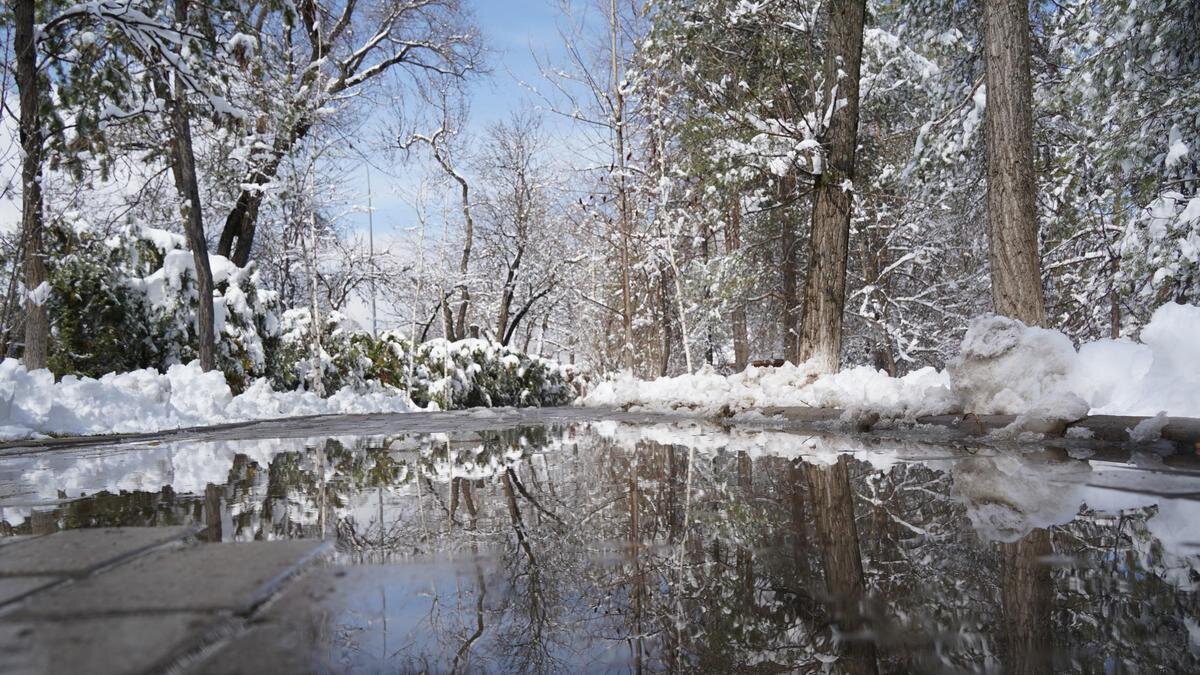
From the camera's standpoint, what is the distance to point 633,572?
2.08 meters

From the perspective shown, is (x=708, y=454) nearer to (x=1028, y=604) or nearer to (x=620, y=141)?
(x=1028, y=604)

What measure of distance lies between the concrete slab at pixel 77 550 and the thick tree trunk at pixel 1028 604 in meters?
2.25

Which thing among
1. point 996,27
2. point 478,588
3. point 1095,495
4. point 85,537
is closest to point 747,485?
point 1095,495

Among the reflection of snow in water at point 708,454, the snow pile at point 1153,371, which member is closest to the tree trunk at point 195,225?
the reflection of snow in water at point 708,454

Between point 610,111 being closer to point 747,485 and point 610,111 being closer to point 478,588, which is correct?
point 747,485

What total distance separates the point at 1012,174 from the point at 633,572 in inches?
257

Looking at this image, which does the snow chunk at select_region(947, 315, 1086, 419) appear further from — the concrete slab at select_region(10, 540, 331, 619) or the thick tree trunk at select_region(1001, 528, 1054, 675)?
the concrete slab at select_region(10, 540, 331, 619)

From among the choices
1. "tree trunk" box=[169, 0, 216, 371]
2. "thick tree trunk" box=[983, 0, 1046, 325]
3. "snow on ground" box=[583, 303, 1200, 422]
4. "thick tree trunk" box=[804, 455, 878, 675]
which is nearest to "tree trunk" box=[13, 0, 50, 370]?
"tree trunk" box=[169, 0, 216, 371]

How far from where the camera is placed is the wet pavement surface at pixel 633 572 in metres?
1.44

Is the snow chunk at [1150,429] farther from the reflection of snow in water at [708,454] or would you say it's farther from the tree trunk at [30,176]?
the tree trunk at [30,176]

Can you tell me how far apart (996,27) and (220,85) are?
34.9ft

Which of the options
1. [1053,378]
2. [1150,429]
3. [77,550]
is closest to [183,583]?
[77,550]

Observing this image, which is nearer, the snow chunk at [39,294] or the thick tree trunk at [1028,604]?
the thick tree trunk at [1028,604]

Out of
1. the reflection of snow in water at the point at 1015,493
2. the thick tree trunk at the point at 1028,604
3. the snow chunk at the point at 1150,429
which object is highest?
the snow chunk at the point at 1150,429
